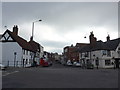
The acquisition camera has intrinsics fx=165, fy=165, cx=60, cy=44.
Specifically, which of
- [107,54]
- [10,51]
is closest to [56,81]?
[10,51]

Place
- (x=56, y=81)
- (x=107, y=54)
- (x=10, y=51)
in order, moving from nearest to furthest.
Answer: (x=56, y=81)
(x=10, y=51)
(x=107, y=54)

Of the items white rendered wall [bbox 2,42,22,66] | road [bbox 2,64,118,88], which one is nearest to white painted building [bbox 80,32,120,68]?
white rendered wall [bbox 2,42,22,66]

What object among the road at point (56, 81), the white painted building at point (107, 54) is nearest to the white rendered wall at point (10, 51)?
the white painted building at point (107, 54)

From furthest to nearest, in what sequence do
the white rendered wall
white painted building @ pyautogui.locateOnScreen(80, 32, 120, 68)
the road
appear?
white painted building @ pyautogui.locateOnScreen(80, 32, 120, 68)
the white rendered wall
the road

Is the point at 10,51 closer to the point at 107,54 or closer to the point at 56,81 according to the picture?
the point at 107,54

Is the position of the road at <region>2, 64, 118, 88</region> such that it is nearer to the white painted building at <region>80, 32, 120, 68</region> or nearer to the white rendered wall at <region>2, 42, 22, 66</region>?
the white rendered wall at <region>2, 42, 22, 66</region>

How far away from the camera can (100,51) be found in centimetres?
5253

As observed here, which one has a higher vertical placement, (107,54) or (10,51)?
(10,51)

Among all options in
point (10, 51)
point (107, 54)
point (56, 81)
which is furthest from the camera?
point (107, 54)

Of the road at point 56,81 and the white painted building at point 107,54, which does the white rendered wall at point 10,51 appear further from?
the road at point 56,81

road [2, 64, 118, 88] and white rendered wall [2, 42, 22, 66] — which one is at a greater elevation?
white rendered wall [2, 42, 22, 66]

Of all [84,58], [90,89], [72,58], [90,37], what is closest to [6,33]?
[90,37]

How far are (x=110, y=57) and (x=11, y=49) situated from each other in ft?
99.8

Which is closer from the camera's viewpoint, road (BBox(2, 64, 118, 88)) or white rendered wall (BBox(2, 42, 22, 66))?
road (BBox(2, 64, 118, 88))
